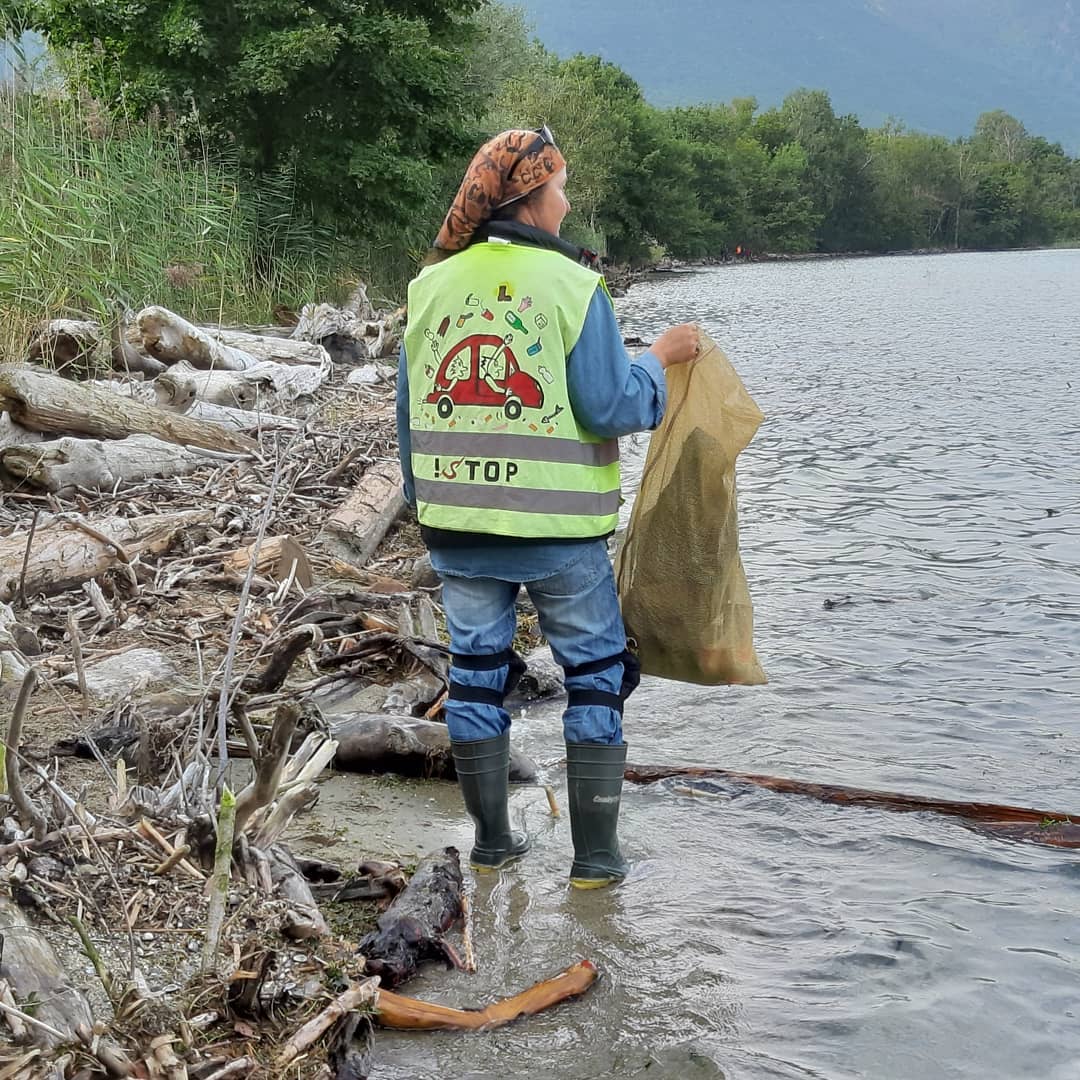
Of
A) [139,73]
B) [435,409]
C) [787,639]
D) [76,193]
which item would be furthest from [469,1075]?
[139,73]

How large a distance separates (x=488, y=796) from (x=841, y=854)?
1270 mm

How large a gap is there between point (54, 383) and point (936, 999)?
6.49m

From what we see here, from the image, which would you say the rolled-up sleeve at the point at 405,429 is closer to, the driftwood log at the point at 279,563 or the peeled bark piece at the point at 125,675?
the peeled bark piece at the point at 125,675

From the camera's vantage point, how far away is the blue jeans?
390 centimetres

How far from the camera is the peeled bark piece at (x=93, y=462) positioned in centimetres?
743

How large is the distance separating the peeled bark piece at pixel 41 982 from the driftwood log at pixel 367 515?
4.92m

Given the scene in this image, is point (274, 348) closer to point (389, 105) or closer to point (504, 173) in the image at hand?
point (389, 105)

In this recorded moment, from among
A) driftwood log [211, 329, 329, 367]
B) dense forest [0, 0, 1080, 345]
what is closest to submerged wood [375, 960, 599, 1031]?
dense forest [0, 0, 1080, 345]

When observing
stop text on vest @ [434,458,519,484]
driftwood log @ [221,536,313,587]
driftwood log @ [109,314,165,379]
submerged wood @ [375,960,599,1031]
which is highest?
driftwood log @ [109,314,165,379]

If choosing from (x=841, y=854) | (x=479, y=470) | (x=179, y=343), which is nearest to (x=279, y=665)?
(x=479, y=470)

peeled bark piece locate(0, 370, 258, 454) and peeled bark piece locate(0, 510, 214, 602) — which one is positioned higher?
peeled bark piece locate(0, 370, 258, 454)

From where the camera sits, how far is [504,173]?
3.76 meters

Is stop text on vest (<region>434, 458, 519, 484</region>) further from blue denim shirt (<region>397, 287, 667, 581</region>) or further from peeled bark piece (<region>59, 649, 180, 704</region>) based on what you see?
peeled bark piece (<region>59, 649, 180, 704</region>)

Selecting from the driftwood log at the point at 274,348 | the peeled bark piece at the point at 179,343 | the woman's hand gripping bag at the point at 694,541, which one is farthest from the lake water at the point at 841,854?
the peeled bark piece at the point at 179,343
